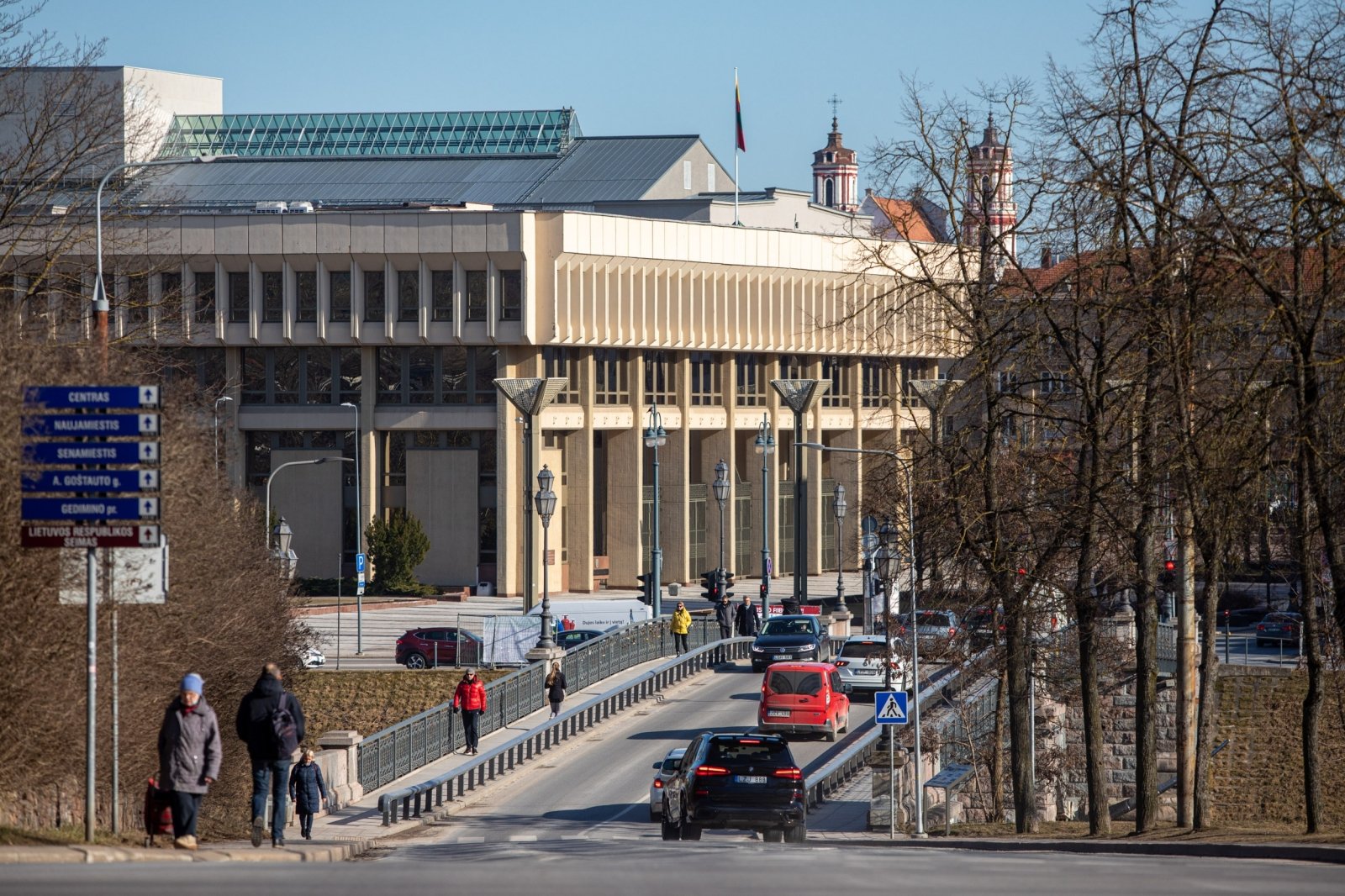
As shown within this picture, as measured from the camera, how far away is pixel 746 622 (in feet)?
186

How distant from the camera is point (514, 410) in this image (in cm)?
7169

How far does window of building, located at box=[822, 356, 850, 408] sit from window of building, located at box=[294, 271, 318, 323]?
26.7 m

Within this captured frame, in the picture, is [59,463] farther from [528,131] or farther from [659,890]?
[528,131]

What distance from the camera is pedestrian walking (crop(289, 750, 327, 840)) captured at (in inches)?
904

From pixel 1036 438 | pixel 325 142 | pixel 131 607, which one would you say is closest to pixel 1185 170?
pixel 1036 438

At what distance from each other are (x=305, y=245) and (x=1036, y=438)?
1858 inches

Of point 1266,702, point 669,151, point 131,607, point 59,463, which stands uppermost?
point 669,151

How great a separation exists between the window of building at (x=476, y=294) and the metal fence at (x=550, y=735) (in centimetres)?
2195

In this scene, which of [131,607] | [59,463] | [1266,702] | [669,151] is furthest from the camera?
[669,151]

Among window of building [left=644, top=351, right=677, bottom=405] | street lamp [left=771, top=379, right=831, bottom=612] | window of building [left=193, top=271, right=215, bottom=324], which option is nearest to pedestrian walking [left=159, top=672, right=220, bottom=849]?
street lamp [left=771, top=379, right=831, bottom=612]

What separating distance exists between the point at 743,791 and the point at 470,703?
10.1 metres

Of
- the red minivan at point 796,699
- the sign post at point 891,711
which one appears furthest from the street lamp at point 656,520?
the sign post at point 891,711

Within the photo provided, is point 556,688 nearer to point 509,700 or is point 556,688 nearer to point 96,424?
point 509,700

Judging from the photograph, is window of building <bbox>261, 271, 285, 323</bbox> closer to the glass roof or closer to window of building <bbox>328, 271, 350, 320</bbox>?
window of building <bbox>328, 271, 350, 320</bbox>
